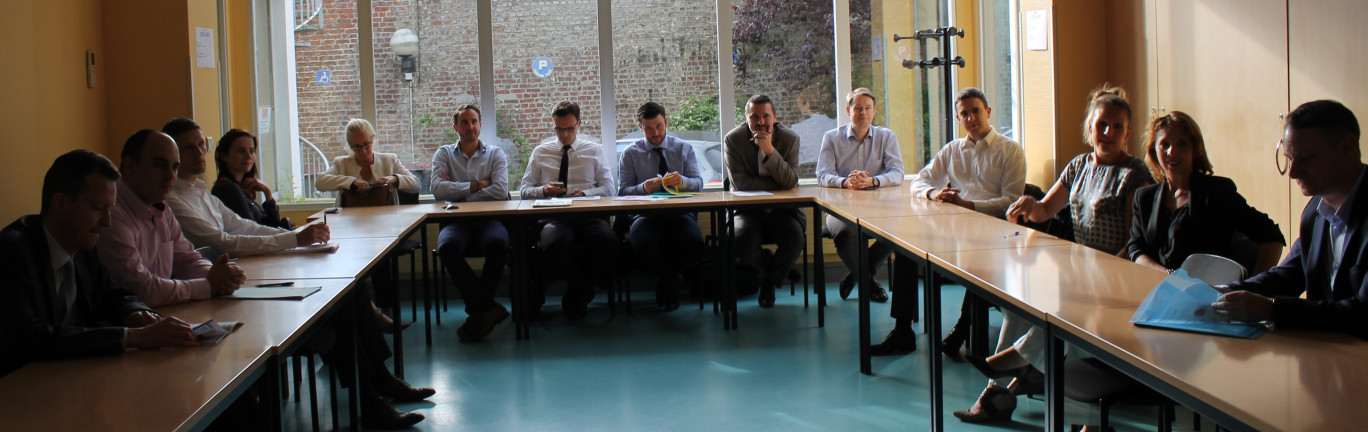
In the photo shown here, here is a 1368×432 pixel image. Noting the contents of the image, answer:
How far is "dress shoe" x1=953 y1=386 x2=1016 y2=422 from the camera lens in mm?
3225

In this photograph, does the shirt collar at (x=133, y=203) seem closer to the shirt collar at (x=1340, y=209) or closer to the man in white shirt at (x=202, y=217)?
the man in white shirt at (x=202, y=217)

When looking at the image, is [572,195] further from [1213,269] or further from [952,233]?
[1213,269]

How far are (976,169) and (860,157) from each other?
2.79ft

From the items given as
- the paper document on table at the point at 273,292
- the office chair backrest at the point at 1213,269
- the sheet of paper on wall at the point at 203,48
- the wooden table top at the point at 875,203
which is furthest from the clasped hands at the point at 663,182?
the office chair backrest at the point at 1213,269

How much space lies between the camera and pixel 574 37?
635cm

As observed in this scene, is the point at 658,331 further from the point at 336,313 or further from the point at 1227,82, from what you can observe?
the point at 1227,82

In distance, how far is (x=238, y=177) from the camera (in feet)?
14.4

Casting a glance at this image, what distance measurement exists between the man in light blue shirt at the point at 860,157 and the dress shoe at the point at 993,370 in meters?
2.48

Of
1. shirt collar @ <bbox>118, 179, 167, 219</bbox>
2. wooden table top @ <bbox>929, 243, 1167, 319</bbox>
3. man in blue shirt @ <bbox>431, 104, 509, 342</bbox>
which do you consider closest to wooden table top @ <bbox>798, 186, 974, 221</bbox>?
wooden table top @ <bbox>929, 243, 1167, 319</bbox>

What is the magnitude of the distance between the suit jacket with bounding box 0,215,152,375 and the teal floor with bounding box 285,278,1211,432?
58.8 inches

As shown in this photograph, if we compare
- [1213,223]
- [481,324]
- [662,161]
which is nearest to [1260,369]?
[1213,223]

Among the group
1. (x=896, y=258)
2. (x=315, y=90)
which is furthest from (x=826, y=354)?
(x=315, y=90)

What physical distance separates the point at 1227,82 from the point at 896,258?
176 centimetres

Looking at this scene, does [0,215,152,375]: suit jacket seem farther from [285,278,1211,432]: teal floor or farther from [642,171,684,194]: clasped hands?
[642,171,684,194]: clasped hands
